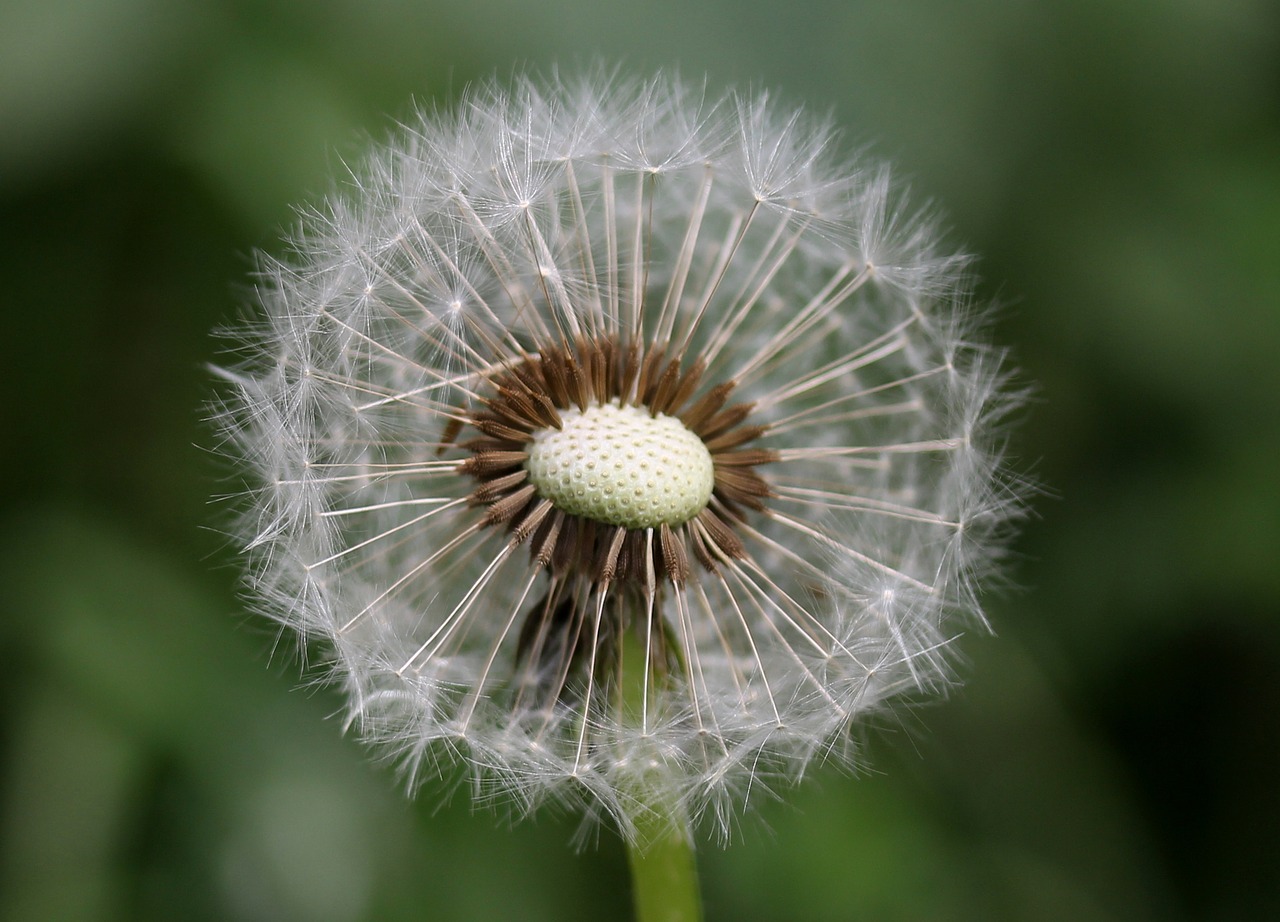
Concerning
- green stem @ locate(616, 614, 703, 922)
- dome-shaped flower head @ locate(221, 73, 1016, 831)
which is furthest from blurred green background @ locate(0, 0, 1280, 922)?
green stem @ locate(616, 614, 703, 922)

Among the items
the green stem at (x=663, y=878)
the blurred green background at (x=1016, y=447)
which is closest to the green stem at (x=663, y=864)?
the green stem at (x=663, y=878)

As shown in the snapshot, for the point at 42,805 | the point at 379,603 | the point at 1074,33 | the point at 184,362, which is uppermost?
the point at 1074,33

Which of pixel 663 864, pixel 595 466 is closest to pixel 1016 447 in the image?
pixel 595 466

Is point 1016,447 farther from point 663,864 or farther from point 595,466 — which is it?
point 663,864

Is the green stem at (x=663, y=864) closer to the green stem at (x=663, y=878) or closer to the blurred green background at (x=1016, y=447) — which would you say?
the green stem at (x=663, y=878)

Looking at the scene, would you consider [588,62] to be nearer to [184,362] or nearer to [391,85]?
[391,85]

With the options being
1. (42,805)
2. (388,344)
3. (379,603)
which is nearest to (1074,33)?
(388,344)
